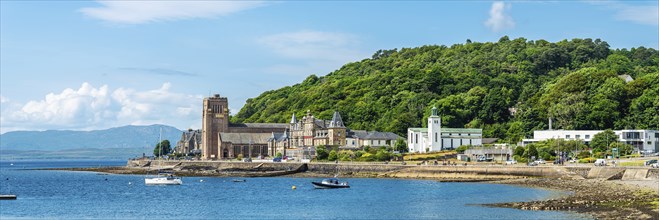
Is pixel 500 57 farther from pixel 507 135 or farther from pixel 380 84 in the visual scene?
pixel 507 135

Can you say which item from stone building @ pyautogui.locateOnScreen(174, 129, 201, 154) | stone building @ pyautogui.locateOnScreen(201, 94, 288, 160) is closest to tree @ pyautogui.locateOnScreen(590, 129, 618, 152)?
stone building @ pyautogui.locateOnScreen(201, 94, 288, 160)

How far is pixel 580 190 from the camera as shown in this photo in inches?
2741

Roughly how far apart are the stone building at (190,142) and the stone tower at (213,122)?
1509 cm

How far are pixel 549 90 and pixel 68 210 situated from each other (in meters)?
99.7

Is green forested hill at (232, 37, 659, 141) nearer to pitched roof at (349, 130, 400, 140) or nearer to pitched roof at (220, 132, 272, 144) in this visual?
pitched roof at (349, 130, 400, 140)

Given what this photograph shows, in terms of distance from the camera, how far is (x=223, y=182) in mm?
99500

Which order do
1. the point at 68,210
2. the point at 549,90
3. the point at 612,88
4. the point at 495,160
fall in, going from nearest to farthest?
the point at 68,210, the point at 495,160, the point at 612,88, the point at 549,90

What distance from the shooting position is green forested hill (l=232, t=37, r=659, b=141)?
5015 inches

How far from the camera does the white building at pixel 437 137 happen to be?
407 feet

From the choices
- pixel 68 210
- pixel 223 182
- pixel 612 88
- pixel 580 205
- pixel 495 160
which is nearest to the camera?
pixel 580 205

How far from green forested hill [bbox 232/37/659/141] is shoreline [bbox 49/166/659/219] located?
118 ft

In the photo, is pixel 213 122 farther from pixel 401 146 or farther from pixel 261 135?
pixel 401 146

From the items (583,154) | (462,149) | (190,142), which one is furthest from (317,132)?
(583,154)

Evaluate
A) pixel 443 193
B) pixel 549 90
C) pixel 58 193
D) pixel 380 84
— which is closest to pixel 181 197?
pixel 58 193
